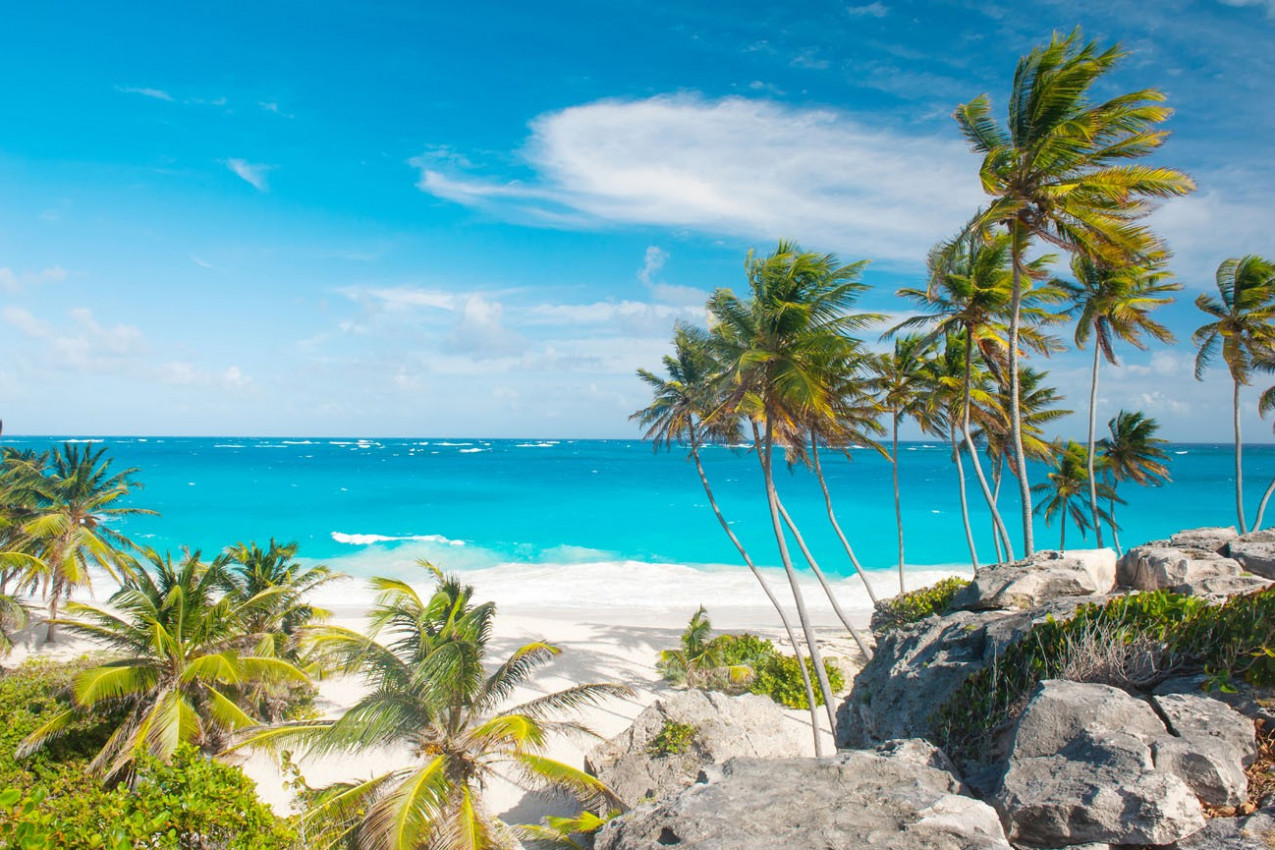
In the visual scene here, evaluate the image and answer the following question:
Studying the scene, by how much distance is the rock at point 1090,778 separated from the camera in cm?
443

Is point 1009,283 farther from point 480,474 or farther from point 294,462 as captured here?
point 294,462

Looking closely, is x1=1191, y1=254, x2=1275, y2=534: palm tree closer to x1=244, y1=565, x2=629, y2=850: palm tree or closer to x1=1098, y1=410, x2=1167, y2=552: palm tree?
x1=1098, y1=410, x2=1167, y2=552: palm tree

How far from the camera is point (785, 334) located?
1488 centimetres

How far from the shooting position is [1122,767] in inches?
188

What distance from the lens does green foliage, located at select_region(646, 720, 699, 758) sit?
12.7 meters

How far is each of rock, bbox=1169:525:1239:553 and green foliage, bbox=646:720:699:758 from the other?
9.53 m

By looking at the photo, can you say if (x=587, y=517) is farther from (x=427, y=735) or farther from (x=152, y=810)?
(x=152, y=810)

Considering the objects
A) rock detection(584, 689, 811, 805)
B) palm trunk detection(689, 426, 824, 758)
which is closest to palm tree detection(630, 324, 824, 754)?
palm trunk detection(689, 426, 824, 758)

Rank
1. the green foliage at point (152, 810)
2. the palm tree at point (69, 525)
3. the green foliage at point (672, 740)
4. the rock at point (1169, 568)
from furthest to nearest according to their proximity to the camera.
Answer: the palm tree at point (69, 525) → the green foliage at point (672, 740) → the rock at point (1169, 568) → the green foliage at point (152, 810)

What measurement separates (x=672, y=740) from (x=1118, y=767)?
30.6 feet

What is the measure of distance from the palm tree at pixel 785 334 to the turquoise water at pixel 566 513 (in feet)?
93.8

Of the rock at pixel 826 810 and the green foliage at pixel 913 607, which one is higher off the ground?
the rock at pixel 826 810

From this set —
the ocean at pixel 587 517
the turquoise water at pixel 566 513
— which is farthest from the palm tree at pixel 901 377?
the turquoise water at pixel 566 513

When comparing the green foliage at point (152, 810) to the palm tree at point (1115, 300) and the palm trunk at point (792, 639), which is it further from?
the palm tree at point (1115, 300)
